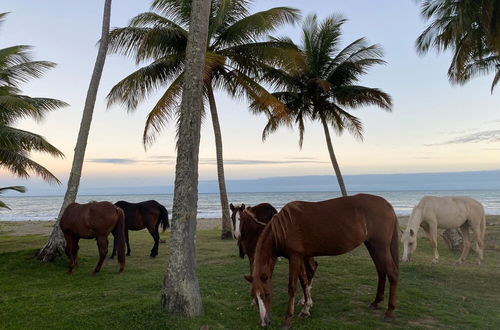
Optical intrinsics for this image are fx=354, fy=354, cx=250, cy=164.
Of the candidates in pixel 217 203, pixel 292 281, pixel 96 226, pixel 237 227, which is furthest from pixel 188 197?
pixel 217 203

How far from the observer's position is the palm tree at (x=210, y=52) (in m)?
13.1

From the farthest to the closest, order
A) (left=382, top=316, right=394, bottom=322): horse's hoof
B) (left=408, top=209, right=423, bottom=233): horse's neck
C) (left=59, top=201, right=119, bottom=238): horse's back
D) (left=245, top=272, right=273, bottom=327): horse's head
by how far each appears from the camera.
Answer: (left=408, top=209, right=423, bottom=233): horse's neck < (left=59, top=201, right=119, bottom=238): horse's back < (left=382, top=316, right=394, bottom=322): horse's hoof < (left=245, top=272, right=273, bottom=327): horse's head

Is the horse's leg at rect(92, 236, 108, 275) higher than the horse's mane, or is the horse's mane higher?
the horse's mane

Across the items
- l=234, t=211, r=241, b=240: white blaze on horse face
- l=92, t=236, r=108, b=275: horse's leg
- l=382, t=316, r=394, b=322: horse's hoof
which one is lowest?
l=382, t=316, r=394, b=322: horse's hoof

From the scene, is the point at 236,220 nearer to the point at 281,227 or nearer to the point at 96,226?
the point at 281,227

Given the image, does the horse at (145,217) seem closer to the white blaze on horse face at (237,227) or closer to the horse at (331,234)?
the white blaze on horse face at (237,227)

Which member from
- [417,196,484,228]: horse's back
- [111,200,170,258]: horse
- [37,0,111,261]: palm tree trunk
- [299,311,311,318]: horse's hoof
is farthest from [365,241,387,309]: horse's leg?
[37,0,111,261]: palm tree trunk

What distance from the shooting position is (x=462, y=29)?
12375 mm

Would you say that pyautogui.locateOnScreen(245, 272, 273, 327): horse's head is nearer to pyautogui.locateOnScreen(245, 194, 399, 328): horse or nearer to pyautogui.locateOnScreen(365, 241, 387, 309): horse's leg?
pyautogui.locateOnScreen(245, 194, 399, 328): horse

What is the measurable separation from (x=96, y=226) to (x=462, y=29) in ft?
43.6

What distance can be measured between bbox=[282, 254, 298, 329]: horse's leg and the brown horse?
490cm

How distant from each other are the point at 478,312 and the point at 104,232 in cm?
768

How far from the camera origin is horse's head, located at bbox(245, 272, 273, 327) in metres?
4.49

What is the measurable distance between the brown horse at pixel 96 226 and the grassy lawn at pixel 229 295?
49 cm
